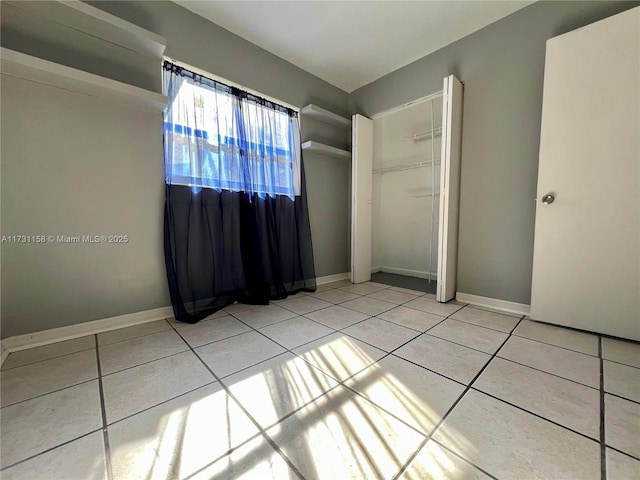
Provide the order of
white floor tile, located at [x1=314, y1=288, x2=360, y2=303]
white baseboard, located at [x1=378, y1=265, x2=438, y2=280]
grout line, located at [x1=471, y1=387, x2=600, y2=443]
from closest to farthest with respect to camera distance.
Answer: grout line, located at [x1=471, y1=387, x2=600, y2=443], white floor tile, located at [x1=314, y1=288, x2=360, y2=303], white baseboard, located at [x1=378, y1=265, x2=438, y2=280]

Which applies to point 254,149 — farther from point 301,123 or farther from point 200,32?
point 200,32

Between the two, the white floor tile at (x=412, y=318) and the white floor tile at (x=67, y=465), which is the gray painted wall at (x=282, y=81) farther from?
the white floor tile at (x=67, y=465)

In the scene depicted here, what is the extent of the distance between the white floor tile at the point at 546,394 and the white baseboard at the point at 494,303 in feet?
3.24

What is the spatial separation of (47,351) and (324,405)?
166 centimetres

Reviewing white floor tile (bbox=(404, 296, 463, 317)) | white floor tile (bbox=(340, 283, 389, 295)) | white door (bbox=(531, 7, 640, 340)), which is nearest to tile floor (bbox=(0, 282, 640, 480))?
white door (bbox=(531, 7, 640, 340))

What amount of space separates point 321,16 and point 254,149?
4.03 feet

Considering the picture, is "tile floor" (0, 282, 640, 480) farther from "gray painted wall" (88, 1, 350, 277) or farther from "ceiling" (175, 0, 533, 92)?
"ceiling" (175, 0, 533, 92)

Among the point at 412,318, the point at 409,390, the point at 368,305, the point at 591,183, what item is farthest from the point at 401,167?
the point at 409,390

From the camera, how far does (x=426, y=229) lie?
3.38 metres

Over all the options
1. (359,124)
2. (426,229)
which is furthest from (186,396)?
(426,229)

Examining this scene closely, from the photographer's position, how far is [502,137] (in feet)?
6.88

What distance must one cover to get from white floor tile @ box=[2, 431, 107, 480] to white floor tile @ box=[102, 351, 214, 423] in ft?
0.38

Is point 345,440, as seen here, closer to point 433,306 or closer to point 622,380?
point 622,380

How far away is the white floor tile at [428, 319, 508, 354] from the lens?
1479 millimetres
